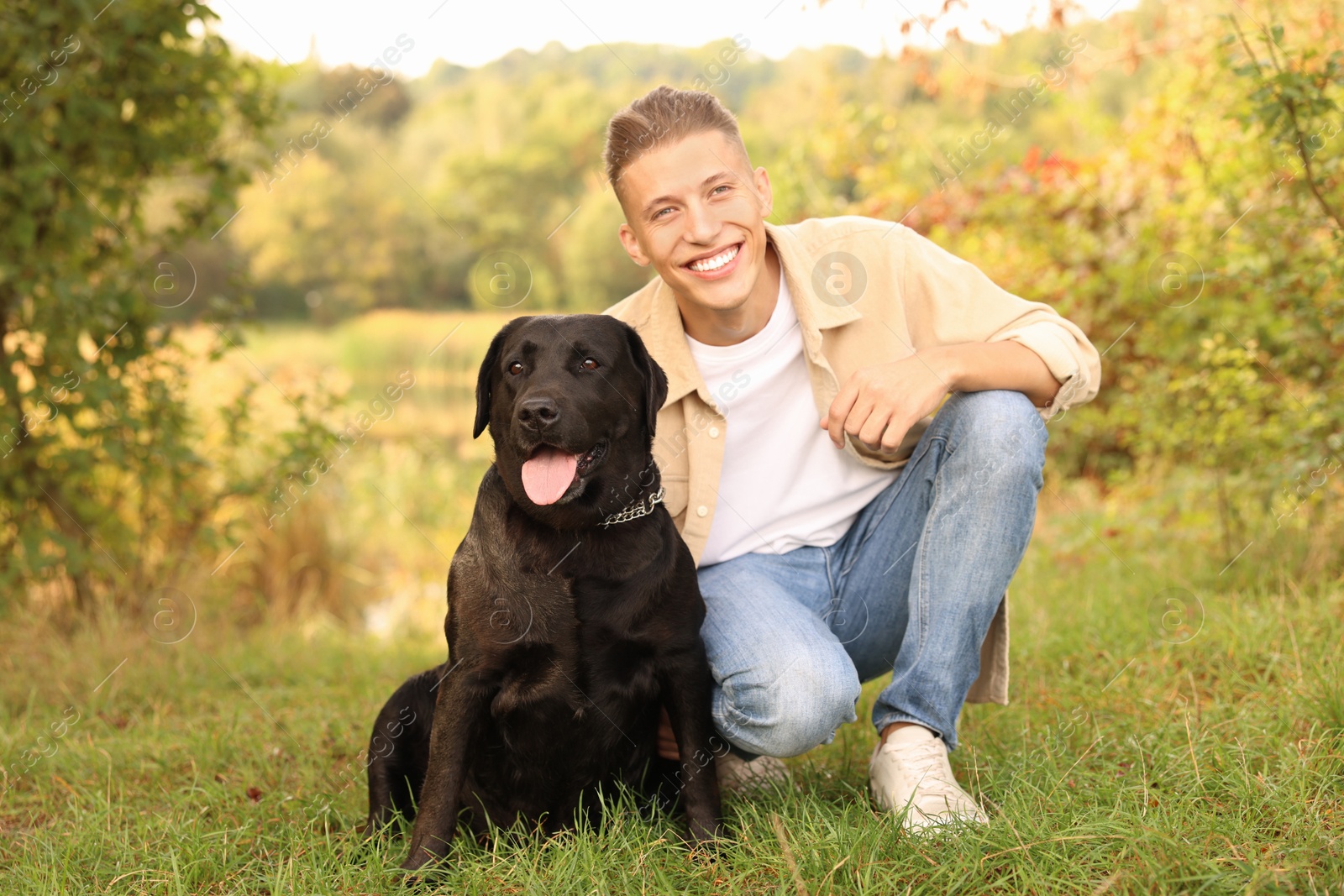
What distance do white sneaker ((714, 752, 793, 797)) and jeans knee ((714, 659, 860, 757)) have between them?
0.44 ft

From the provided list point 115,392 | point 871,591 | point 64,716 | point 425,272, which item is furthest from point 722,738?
point 425,272

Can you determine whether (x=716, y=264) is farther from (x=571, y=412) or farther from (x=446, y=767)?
(x=446, y=767)

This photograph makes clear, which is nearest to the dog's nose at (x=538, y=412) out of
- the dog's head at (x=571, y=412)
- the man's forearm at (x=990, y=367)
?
the dog's head at (x=571, y=412)

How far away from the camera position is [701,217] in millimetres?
2387

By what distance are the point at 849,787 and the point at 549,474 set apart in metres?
0.94

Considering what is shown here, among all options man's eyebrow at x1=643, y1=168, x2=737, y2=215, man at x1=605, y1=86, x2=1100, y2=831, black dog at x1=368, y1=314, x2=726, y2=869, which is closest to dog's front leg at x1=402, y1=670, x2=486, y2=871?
black dog at x1=368, y1=314, x2=726, y2=869

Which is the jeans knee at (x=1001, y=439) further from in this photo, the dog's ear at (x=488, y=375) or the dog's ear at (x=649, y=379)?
the dog's ear at (x=488, y=375)

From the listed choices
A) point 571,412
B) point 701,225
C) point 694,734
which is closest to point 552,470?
point 571,412

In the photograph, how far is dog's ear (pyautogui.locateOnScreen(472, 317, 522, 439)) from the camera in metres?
2.34

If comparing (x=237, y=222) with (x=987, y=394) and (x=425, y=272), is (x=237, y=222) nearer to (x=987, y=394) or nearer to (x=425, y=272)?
(x=425, y=272)

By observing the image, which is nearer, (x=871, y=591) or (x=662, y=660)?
(x=662, y=660)

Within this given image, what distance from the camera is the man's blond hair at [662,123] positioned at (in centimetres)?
245

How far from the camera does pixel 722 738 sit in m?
2.22

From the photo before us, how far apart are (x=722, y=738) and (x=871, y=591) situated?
0.53 meters
